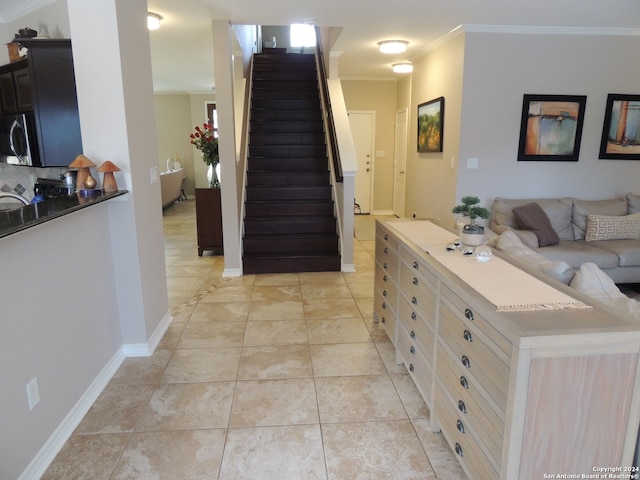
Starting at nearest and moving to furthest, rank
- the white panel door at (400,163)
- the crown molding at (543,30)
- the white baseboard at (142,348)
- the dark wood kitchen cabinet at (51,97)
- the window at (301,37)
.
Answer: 1. the white baseboard at (142,348)
2. the dark wood kitchen cabinet at (51,97)
3. the crown molding at (543,30)
4. the white panel door at (400,163)
5. the window at (301,37)

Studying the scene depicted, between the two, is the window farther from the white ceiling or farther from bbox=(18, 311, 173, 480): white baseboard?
bbox=(18, 311, 173, 480): white baseboard

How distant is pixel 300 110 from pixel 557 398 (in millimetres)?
6108

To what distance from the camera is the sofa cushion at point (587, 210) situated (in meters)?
4.59

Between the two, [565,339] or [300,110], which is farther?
[300,110]

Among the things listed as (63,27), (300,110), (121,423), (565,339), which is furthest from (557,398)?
(300,110)

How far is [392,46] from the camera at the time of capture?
5.29 meters

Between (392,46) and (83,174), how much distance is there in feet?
13.5

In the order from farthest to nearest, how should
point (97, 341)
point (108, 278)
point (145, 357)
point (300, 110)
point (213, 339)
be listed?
point (300, 110) < point (213, 339) < point (145, 357) < point (108, 278) < point (97, 341)

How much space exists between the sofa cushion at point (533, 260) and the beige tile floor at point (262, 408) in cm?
97

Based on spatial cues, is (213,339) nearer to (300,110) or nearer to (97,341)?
(97,341)

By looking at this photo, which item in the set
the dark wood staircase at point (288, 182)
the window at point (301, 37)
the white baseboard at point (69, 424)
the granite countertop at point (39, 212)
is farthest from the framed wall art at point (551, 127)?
the window at point (301, 37)

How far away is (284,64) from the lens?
7719 mm

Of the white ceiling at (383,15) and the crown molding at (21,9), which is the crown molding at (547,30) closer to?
the white ceiling at (383,15)

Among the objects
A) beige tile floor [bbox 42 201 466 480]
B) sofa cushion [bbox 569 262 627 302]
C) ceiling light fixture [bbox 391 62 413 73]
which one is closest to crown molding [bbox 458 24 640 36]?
ceiling light fixture [bbox 391 62 413 73]
